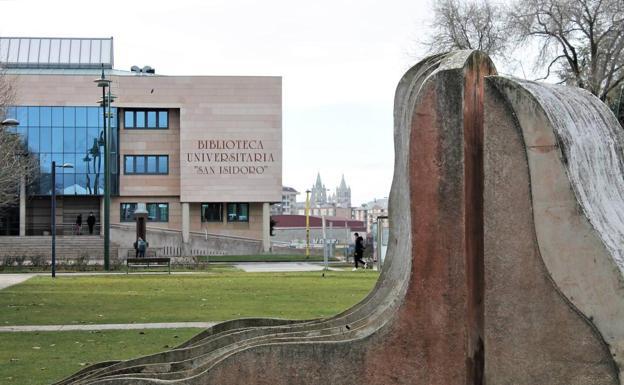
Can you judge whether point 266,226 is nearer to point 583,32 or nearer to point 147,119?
point 147,119

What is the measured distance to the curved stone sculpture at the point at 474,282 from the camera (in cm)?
643

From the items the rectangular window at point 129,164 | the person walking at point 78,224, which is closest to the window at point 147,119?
the rectangular window at point 129,164

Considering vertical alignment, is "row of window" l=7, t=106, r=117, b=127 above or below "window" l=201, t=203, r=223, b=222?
above

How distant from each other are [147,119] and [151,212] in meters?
7.10

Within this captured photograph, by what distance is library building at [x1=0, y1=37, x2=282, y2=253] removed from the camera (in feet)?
220

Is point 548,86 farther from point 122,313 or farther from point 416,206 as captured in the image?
point 122,313

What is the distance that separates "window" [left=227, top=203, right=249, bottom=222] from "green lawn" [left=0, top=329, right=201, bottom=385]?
55.9 meters

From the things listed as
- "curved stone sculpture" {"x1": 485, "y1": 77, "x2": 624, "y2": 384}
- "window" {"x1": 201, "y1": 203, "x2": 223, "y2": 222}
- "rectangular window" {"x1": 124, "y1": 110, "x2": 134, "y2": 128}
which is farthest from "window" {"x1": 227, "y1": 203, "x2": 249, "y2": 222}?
"curved stone sculpture" {"x1": 485, "y1": 77, "x2": 624, "y2": 384}

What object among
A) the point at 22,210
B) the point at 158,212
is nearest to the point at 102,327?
the point at 22,210

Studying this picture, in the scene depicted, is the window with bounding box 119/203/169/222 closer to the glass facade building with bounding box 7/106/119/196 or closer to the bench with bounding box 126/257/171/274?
the glass facade building with bounding box 7/106/119/196

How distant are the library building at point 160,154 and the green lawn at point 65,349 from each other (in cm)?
5175

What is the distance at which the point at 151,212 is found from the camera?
2771 inches

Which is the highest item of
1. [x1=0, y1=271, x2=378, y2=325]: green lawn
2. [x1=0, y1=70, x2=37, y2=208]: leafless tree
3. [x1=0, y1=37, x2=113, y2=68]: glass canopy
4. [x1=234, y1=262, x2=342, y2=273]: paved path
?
[x1=0, y1=37, x2=113, y2=68]: glass canopy

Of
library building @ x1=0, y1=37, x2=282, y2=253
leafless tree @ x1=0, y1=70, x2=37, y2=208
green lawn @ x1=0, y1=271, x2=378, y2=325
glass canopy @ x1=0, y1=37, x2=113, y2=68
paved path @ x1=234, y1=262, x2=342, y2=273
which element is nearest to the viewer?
green lawn @ x1=0, y1=271, x2=378, y2=325
